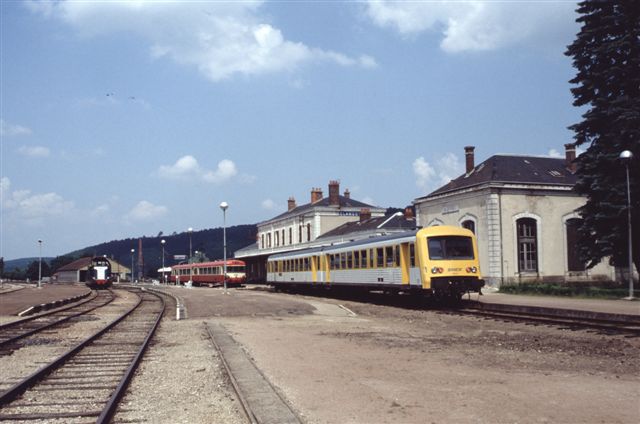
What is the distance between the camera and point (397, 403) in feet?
22.9

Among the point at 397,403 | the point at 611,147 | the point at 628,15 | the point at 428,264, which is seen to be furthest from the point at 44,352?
the point at 628,15

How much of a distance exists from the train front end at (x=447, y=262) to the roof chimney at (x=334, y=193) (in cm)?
4008

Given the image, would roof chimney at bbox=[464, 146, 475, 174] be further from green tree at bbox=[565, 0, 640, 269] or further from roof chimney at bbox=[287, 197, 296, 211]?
roof chimney at bbox=[287, 197, 296, 211]

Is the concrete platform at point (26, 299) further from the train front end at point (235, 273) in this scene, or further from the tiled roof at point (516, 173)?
the tiled roof at point (516, 173)

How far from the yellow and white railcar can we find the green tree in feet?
24.5

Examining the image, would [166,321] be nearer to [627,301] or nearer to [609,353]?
[609,353]

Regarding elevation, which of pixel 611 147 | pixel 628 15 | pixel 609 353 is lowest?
pixel 609 353

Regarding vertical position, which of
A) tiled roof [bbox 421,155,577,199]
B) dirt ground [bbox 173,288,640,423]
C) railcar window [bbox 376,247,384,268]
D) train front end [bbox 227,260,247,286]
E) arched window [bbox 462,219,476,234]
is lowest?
dirt ground [bbox 173,288,640,423]

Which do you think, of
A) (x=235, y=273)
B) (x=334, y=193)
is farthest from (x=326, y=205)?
(x=235, y=273)

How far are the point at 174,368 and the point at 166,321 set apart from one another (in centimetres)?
959

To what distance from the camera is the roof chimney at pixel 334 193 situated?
62.5 metres

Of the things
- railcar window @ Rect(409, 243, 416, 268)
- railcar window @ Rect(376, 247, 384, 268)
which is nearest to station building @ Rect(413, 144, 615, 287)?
railcar window @ Rect(376, 247, 384, 268)

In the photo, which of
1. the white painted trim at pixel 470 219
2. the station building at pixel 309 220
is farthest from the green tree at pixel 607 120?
the station building at pixel 309 220

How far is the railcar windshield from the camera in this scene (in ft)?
71.3
